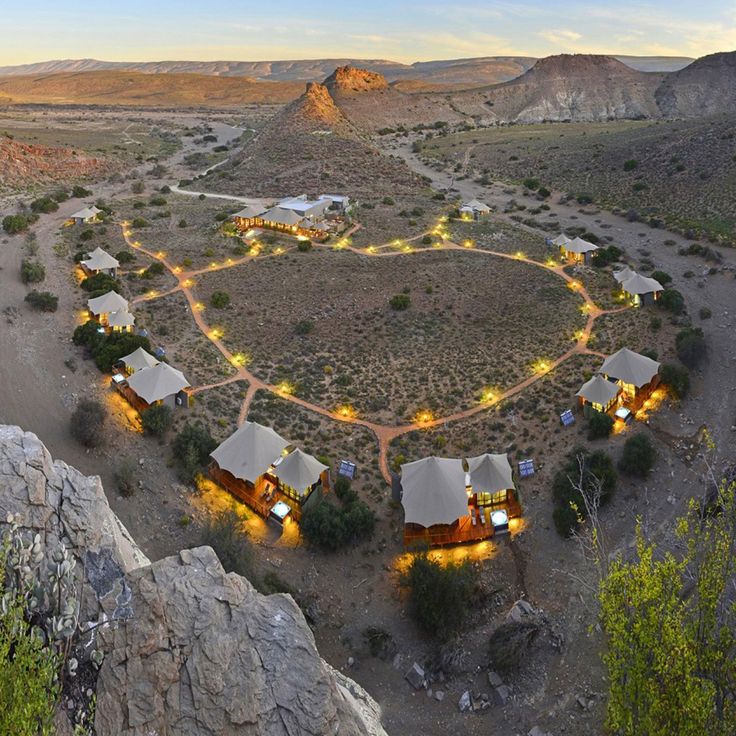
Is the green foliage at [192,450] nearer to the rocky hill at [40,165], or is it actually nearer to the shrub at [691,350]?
the shrub at [691,350]

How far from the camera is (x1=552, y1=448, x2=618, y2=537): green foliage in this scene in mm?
20375

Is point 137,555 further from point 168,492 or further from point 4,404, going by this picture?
point 4,404

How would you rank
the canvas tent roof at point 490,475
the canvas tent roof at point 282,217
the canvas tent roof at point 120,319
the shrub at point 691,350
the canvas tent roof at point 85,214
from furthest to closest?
the canvas tent roof at point 282,217 < the canvas tent roof at point 85,214 < the canvas tent roof at point 120,319 < the shrub at point 691,350 < the canvas tent roof at point 490,475

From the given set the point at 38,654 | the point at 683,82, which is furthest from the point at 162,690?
the point at 683,82

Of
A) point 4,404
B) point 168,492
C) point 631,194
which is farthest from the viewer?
point 631,194

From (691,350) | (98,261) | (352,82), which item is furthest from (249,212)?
(352,82)

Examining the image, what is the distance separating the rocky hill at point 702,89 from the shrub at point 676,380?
10804cm

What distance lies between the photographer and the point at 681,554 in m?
18.0

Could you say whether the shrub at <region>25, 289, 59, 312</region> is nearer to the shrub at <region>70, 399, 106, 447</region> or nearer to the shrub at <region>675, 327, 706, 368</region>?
the shrub at <region>70, 399, 106, 447</region>

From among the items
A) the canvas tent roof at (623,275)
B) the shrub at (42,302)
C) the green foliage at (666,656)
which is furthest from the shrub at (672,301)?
the shrub at (42,302)

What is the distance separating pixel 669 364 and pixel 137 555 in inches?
980

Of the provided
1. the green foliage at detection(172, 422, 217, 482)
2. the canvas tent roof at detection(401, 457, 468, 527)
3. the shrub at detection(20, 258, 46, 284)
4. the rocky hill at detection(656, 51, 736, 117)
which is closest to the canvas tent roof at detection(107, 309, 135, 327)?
the shrub at detection(20, 258, 46, 284)

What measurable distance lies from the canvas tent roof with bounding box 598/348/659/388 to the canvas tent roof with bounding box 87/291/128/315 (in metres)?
25.0

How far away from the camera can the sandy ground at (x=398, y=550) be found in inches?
601
